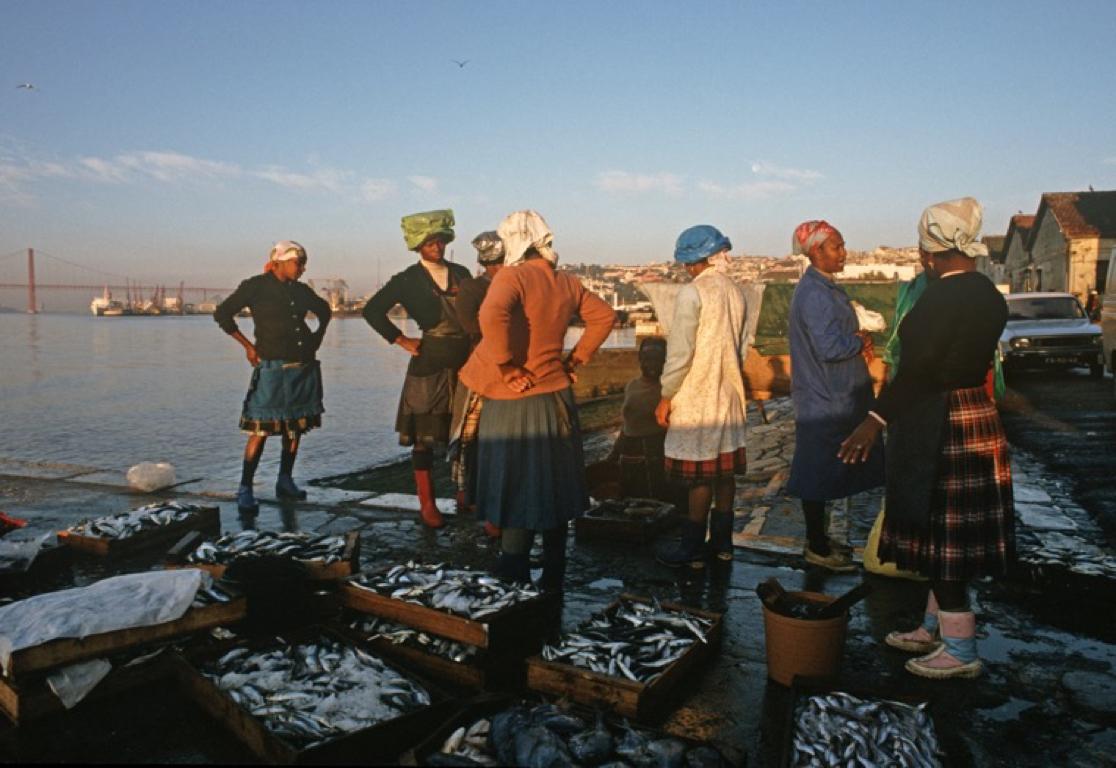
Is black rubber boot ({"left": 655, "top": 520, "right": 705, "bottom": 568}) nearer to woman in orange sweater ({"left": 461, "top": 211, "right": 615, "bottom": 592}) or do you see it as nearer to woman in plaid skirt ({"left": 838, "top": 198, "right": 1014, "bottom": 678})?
woman in orange sweater ({"left": 461, "top": 211, "right": 615, "bottom": 592})

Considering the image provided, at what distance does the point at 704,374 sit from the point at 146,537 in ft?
13.5

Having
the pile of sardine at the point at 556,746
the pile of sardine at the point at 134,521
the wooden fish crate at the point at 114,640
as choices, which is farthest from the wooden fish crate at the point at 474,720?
the pile of sardine at the point at 134,521

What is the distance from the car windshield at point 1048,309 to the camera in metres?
19.2

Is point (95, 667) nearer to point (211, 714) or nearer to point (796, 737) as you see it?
point (211, 714)

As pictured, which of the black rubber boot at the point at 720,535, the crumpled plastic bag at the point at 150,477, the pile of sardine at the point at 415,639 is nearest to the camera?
the pile of sardine at the point at 415,639

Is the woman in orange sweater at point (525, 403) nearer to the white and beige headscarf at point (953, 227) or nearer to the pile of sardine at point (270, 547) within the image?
the pile of sardine at point (270, 547)

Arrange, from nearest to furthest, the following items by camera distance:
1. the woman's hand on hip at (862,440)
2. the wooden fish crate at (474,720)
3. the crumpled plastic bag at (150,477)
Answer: the wooden fish crate at (474,720)
the woman's hand on hip at (862,440)
the crumpled plastic bag at (150,477)

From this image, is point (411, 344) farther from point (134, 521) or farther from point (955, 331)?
point (955, 331)

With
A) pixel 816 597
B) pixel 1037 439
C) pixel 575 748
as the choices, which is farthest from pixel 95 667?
pixel 1037 439

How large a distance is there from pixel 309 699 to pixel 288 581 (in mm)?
876

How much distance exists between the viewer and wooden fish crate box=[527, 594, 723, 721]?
10.1 ft

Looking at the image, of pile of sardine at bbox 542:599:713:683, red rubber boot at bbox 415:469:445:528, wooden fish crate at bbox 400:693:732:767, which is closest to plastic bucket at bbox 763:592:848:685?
pile of sardine at bbox 542:599:713:683

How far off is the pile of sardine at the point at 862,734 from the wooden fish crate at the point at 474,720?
1.12 ft

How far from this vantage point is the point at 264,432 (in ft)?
22.3
